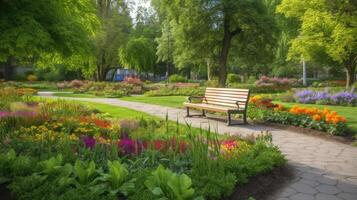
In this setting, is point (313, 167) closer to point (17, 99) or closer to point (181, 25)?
point (17, 99)

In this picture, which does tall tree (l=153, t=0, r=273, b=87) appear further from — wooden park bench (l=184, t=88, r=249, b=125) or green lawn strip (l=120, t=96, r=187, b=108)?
wooden park bench (l=184, t=88, r=249, b=125)

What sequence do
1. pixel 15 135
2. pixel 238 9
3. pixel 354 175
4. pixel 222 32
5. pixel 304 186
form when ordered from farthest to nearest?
pixel 222 32, pixel 238 9, pixel 15 135, pixel 354 175, pixel 304 186

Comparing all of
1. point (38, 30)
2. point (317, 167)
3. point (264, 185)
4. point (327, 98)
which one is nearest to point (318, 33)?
point (327, 98)

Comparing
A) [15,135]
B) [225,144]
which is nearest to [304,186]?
[225,144]

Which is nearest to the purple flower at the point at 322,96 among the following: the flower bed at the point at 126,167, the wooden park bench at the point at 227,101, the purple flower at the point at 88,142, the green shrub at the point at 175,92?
the wooden park bench at the point at 227,101

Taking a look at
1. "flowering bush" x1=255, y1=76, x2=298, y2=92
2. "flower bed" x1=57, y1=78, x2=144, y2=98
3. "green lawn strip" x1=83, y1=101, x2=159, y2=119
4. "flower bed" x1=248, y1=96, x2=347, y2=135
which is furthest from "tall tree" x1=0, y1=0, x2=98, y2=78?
"flowering bush" x1=255, y1=76, x2=298, y2=92

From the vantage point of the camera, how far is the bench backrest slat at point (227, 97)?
10.5 meters

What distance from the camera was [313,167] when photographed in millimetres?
5941

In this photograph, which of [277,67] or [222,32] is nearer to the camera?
[222,32]

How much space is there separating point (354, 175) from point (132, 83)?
81.0 feet

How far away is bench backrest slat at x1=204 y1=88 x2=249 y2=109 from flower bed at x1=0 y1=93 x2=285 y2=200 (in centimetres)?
419

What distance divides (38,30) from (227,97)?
23.0 feet

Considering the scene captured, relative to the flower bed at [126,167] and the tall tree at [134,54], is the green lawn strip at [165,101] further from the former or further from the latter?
the tall tree at [134,54]

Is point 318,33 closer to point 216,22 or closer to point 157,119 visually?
point 216,22
